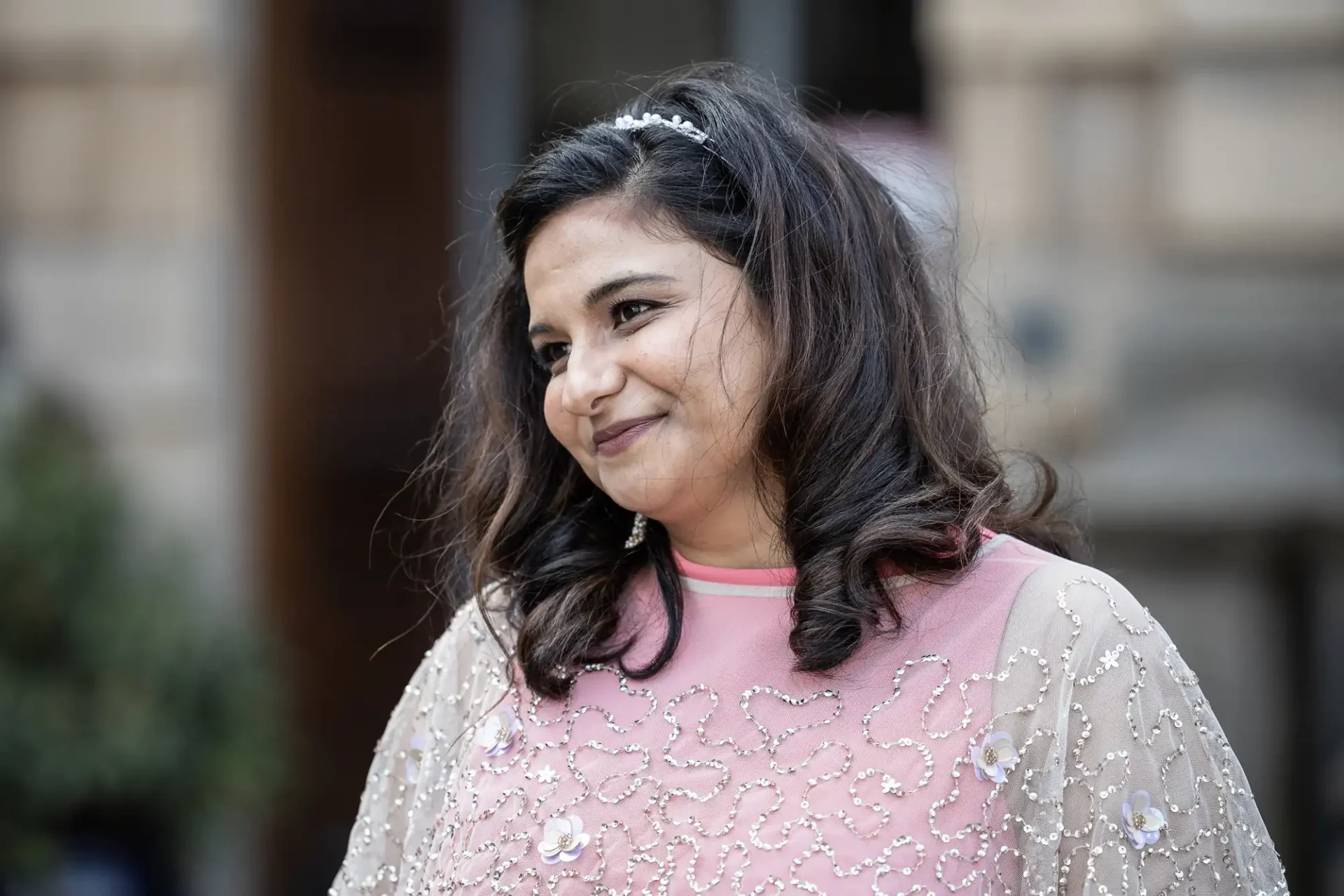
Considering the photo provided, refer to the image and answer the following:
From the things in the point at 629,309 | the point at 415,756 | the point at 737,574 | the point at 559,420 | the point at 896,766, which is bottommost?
the point at 415,756

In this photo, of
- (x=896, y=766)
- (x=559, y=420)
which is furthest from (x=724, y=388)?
(x=896, y=766)

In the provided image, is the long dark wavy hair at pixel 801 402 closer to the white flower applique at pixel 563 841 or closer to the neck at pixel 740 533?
the neck at pixel 740 533

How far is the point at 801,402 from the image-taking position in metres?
1.92

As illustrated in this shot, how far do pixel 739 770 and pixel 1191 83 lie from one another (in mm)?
3107

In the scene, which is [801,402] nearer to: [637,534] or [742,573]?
[742,573]

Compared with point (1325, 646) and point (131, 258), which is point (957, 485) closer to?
point (1325, 646)

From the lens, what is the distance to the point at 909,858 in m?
1.73

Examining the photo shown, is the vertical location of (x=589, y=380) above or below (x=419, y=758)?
above

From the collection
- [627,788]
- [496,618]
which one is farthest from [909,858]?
[496,618]

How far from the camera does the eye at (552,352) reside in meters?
2.01

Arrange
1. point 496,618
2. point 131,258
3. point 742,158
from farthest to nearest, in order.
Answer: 1. point 131,258
2. point 496,618
3. point 742,158

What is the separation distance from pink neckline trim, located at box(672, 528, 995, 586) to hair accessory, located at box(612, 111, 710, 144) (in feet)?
1.79

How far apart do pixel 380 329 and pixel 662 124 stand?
3.68 m

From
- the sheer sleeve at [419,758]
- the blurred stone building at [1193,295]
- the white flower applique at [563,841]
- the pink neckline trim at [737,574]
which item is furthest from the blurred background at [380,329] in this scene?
the white flower applique at [563,841]
